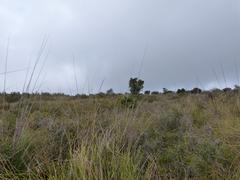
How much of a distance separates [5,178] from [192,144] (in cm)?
198

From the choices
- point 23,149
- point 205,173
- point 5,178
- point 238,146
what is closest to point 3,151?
point 23,149

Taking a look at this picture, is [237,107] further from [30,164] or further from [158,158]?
[30,164]

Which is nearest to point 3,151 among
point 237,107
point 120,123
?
point 120,123

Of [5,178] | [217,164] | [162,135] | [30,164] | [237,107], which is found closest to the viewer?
[5,178]

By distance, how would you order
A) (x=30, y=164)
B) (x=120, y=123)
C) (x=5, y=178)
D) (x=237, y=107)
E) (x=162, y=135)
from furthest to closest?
(x=237, y=107) < (x=162, y=135) < (x=120, y=123) < (x=30, y=164) < (x=5, y=178)

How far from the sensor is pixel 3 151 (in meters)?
3.81

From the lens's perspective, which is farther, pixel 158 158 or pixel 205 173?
pixel 158 158

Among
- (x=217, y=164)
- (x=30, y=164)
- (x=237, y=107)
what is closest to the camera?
(x=217, y=164)

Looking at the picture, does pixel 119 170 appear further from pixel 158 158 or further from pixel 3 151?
pixel 3 151

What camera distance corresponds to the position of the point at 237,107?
631 centimetres

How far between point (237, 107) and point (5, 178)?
13.6ft

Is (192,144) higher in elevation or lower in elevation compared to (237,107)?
lower

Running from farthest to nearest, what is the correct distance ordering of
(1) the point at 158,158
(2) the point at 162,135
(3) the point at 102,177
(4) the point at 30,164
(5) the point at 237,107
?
(5) the point at 237,107
(2) the point at 162,135
(1) the point at 158,158
(4) the point at 30,164
(3) the point at 102,177

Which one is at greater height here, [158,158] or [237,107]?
[237,107]
